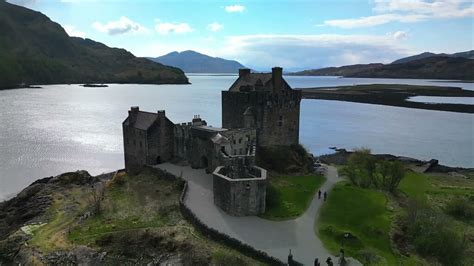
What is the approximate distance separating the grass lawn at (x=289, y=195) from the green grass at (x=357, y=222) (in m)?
2.17

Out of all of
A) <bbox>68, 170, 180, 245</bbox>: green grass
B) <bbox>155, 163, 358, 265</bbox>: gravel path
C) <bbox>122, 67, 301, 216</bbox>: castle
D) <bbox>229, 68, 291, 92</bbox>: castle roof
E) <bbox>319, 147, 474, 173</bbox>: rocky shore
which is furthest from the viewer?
<bbox>319, 147, 474, 173</bbox>: rocky shore

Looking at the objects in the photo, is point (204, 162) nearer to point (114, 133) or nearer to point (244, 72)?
point (244, 72)

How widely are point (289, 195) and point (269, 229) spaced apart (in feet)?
27.2

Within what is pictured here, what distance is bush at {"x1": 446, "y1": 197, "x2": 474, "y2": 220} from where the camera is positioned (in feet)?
130

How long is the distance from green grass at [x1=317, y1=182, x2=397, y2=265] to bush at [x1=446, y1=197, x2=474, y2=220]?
22.5 feet

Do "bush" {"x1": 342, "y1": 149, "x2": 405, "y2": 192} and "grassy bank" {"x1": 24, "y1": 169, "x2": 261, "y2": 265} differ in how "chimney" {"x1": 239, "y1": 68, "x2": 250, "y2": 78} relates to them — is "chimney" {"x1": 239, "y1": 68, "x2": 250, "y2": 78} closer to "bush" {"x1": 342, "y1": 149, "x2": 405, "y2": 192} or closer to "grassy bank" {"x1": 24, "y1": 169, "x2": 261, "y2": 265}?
"bush" {"x1": 342, "y1": 149, "x2": 405, "y2": 192}


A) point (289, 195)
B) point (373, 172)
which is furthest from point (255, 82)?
point (373, 172)

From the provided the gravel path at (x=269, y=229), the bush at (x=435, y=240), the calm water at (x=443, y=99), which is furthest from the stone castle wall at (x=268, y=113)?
the calm water at (x=443, y=99)

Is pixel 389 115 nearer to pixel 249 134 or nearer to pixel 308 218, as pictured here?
pixel 249 134

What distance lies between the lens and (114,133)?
315 ft

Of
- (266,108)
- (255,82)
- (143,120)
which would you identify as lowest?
(143,120)

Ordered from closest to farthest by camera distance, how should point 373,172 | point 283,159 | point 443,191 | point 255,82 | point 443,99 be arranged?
point 283,159 → point 443,191 → point 373,172 → point 255,82 → point 443,99

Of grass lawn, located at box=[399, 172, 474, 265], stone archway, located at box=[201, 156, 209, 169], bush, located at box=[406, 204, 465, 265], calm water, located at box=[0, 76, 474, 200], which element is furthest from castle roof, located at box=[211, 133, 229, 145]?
calm water, located at box=[0, 76, 474, 200]

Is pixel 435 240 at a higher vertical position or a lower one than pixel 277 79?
lower
